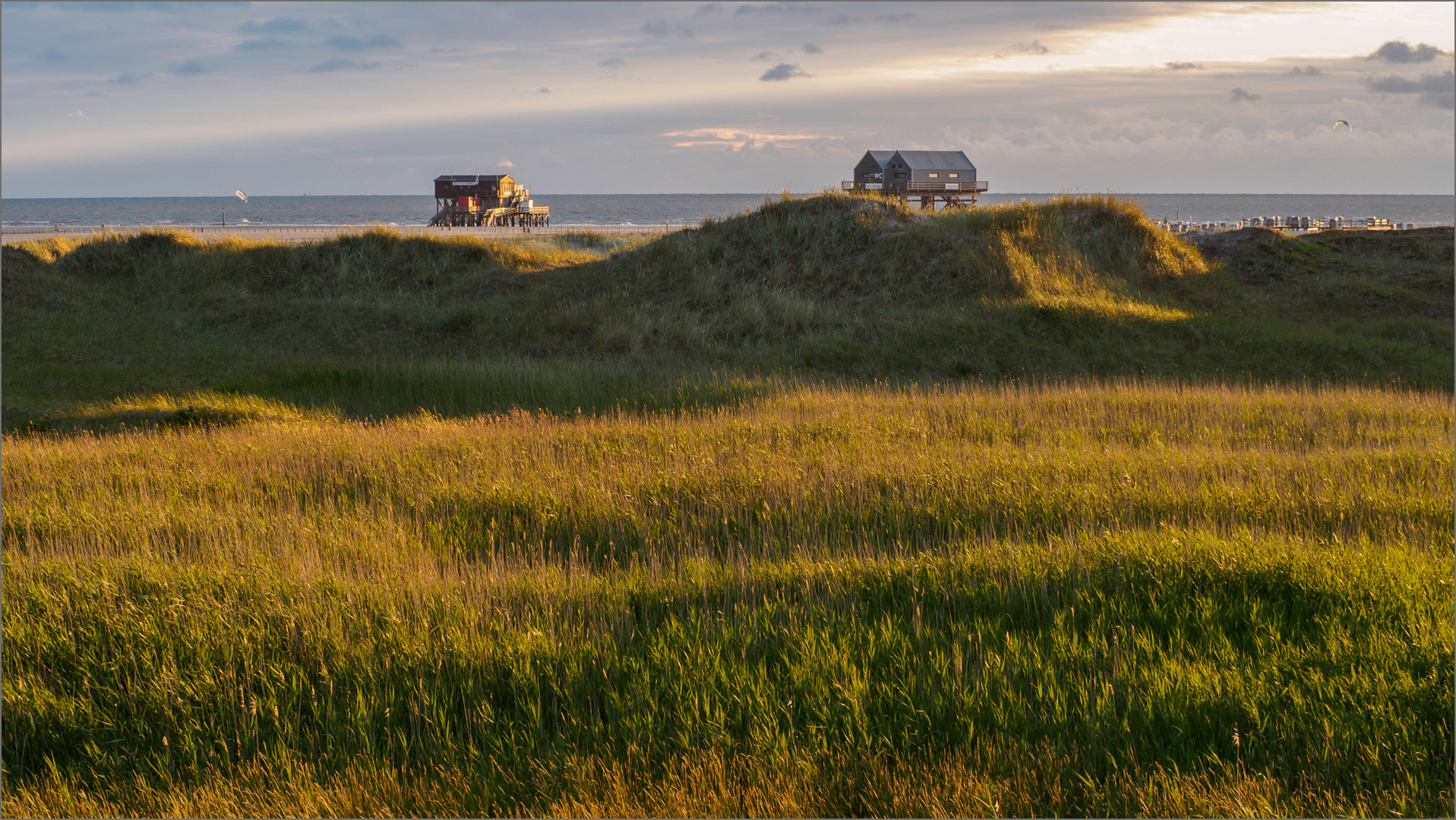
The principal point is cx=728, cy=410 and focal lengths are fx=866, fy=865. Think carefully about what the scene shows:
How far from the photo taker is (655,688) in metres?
5.16

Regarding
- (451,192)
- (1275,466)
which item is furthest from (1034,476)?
(451,192)

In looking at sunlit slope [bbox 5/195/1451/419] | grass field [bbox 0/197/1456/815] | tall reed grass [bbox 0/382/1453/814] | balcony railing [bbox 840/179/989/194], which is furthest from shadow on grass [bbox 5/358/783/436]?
balcony railing [bbox 840/179/989/194]

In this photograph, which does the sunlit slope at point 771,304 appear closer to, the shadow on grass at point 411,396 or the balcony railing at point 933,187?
the shadow on grass at point 411,396

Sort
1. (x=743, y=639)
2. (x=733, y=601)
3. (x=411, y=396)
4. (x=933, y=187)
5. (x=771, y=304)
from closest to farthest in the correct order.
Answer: (x=743, y=639), (x=733, y=601), (x=411, y=396), (x=771, y=304), (x=933, y=187)

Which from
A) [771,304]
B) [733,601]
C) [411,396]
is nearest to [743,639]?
[733,601]

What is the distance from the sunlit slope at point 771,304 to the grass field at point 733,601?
3.67 m

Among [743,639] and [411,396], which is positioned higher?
[411,396]

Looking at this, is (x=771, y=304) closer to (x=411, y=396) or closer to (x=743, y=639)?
(x=411, y=396)

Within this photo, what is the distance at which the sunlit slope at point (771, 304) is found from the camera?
869 inches

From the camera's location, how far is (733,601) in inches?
254

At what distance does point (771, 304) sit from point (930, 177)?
43.6 metres

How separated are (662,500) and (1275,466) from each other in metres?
6.99

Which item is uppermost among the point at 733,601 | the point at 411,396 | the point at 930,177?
the point at 930,177

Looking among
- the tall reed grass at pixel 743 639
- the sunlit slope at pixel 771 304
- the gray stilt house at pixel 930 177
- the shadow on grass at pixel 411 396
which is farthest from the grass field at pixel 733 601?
the gray stilt house at pixel 930 177
